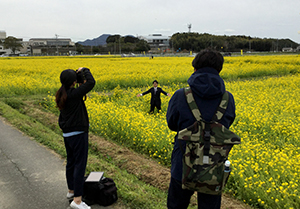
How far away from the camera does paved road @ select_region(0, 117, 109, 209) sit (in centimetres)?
357

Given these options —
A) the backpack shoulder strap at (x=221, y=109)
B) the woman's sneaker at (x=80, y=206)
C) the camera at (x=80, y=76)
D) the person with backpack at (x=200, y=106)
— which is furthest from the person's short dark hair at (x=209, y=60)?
the woman's sneaker at (x=80, y=206)

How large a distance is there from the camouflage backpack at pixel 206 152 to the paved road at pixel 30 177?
1986 millimetres

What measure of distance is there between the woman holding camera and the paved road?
1.49 feet

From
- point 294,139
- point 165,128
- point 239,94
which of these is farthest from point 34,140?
point 239,94

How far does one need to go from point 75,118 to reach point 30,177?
1.86 meters

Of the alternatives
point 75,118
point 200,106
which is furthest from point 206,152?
point 75,118

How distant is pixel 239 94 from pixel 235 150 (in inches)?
249

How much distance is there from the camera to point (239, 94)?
1052cm

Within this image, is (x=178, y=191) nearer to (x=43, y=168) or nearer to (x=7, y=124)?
(x=43, y=168)

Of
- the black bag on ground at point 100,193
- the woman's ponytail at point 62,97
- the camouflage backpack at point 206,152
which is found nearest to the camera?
the camouflage backpack at point 206,152

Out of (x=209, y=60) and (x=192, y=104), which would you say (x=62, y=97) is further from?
(x=209, y=60)

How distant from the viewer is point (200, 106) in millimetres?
2047

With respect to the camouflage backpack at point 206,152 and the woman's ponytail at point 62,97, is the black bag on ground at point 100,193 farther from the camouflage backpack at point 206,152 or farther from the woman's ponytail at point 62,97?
the camouflage backpack at point 206,152

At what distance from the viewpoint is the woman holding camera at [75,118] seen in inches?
125
